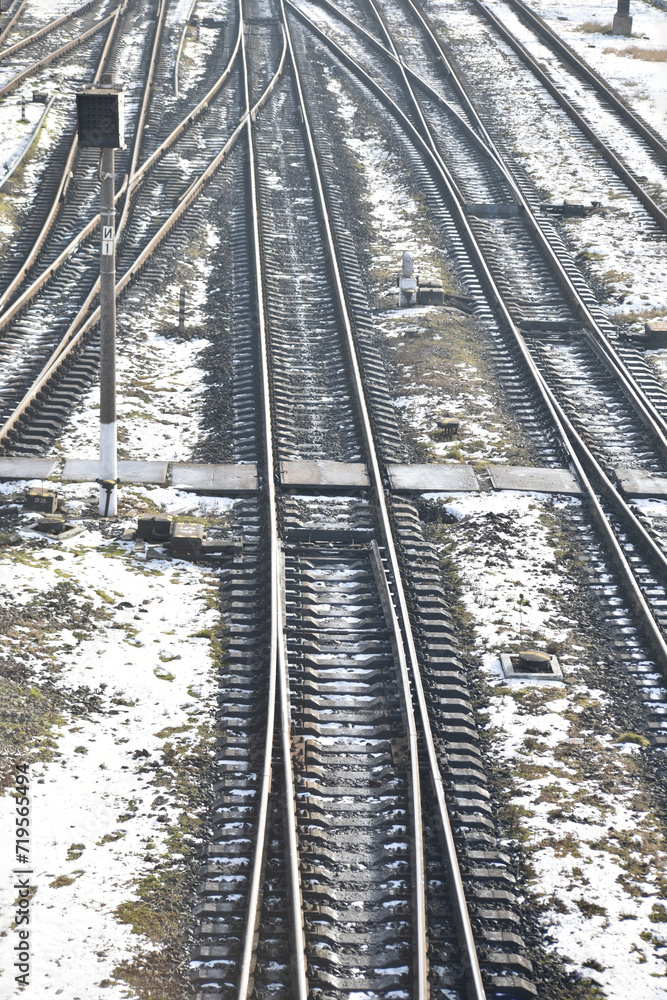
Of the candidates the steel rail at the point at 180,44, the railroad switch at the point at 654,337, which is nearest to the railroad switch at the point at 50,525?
the railroad switch at the point at 654,337

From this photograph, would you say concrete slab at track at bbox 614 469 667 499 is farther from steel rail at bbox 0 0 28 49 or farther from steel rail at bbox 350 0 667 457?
steel rail at bbox 0 0 28 49

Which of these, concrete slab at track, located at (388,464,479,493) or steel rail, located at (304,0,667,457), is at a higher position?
steel rail, located at (304,0,667,457)

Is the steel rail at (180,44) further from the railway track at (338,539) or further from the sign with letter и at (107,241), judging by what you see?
the sign with letter и at (107,241)

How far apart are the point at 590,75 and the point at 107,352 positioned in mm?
26458

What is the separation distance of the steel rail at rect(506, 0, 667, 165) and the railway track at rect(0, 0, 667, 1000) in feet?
14.3

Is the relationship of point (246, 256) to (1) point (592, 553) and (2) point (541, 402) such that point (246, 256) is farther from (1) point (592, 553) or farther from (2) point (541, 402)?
(1) point (592, 553)

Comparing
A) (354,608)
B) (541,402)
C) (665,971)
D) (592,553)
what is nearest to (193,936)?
(665,971)

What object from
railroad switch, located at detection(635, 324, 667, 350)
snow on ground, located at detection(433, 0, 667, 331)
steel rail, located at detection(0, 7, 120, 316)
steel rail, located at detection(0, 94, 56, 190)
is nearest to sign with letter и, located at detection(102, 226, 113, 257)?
steel rail, located at detection(0, 7, 120, 316)

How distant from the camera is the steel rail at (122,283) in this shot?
16.3m

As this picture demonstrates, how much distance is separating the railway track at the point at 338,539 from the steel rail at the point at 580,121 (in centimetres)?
258

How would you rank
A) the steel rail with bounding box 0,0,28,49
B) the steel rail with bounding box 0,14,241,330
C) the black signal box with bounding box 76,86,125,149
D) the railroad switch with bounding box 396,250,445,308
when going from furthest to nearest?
1. the steel rail with bounding box 0,0,28,49
2. the railroad switch with bounding box 396,250,445,308
3. the steel rail with bounding box 0,14,241,330
4. the black signal box with bounding box 76,86,125,149

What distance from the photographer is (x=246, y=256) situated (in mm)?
23031

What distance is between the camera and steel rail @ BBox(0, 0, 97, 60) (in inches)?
1389

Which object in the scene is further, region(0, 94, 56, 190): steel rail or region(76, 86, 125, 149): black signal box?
region(0, 94, 56, 190): steel rail
